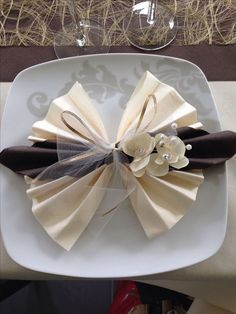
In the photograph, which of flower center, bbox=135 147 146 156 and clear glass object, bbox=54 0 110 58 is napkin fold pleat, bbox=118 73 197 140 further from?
clear glass object, bbox=54 0 110 58

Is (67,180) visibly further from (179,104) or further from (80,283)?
(80,283)

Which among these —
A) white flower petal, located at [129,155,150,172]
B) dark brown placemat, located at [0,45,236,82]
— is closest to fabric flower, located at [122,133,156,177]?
white flower petal, located at [129,155,150,172]

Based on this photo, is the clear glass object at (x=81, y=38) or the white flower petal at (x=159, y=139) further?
the clear glass object at (x=81, y=38)

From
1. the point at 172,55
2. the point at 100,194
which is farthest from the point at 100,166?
the point at 172,55

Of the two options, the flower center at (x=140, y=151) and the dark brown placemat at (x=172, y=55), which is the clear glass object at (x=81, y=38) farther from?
the flower center at (x=140, y=151)

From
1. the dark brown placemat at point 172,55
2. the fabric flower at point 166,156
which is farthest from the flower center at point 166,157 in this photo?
the dark brown placemat at point 172,55

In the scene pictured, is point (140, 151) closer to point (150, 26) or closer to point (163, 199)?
point (163, 199)
